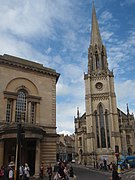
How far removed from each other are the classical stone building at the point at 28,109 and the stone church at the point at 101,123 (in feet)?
111

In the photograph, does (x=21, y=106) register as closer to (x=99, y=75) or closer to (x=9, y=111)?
(x=9, y=111)

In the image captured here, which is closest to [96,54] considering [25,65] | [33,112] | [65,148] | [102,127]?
[102,127]

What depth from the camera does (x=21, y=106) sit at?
24609 millimetres

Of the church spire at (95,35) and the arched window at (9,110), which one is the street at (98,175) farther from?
the church spire at (95,35)

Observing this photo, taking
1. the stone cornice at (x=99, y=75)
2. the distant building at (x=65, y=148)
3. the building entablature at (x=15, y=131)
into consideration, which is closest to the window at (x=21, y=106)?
the building entablature at (x=15, y=131)

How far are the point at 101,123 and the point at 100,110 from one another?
407 centimetres

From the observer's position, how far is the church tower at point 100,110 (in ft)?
184

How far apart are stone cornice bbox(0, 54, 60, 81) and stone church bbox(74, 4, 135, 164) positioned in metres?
34.3

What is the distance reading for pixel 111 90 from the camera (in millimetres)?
61781

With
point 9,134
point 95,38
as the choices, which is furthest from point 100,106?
point 9,134

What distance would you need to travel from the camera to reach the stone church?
55.9 metres

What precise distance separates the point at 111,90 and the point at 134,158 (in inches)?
917

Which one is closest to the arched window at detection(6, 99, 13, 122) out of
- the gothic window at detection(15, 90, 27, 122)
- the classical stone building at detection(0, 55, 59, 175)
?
the classical stone building at detection(0, 55, 59, 175)

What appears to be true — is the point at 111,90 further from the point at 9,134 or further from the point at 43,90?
the point at 9,134
